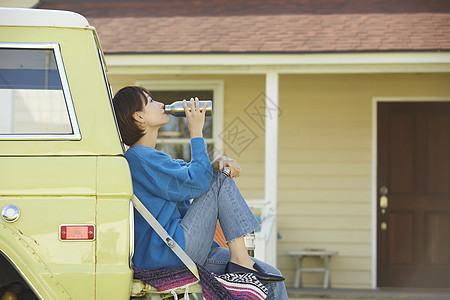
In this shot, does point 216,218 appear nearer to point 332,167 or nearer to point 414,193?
point 332,167

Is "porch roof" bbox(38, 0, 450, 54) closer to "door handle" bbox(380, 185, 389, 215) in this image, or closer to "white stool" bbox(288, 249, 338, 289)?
"door handle" bbox(380, 185, 389, 215)

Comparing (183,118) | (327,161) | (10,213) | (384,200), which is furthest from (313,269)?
(10,213)

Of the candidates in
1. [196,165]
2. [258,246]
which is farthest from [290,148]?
[196,165]

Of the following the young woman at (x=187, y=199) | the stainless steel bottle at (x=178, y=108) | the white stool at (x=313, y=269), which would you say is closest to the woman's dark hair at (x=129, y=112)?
the young woman at (x=187, y=199)

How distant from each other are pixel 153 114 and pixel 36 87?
0.62m

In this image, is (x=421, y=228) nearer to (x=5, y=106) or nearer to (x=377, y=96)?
(x=377, y=96)

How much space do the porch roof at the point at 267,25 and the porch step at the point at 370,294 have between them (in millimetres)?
2925

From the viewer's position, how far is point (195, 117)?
3.29 m

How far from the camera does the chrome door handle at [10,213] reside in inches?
109

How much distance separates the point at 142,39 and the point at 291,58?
6.25 feet

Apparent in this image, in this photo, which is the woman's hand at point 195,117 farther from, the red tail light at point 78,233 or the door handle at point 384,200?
the door handle at point 384,200

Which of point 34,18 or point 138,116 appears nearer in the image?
point 34,18

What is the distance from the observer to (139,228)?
3.15m

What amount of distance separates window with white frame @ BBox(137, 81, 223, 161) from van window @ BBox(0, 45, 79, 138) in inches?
231
